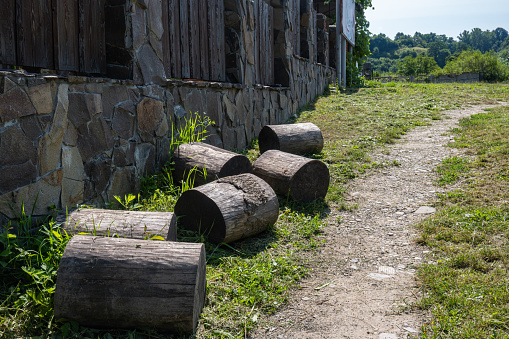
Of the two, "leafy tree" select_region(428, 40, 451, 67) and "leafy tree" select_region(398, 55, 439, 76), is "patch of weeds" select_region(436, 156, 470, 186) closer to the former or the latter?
"leafy tree" select_region(398, 55, 439, 76)

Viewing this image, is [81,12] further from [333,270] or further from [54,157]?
[333,270]

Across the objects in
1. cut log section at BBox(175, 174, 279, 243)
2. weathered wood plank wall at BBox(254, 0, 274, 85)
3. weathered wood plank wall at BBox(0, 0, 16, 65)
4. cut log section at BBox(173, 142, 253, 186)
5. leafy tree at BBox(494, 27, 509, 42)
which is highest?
leafy tree at BBox(494, 27, 509, 42)

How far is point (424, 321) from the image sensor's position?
261 cm

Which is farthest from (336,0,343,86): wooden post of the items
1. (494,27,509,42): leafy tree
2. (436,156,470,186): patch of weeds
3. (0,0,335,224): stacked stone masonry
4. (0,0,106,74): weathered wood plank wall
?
(494,27,509,42): leafy tree

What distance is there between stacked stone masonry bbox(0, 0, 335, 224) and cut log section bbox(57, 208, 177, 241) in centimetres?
29

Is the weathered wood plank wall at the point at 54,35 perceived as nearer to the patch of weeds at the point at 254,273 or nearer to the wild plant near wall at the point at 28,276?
the wild plant near wall at the point at 28,276

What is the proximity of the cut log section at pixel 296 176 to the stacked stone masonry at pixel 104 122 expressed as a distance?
3.94 ft

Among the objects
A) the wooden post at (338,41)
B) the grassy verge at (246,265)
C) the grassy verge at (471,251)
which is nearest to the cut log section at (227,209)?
the grassy verge at (246,265)

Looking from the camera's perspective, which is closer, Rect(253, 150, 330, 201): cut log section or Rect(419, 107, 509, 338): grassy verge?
Rect(419, 107, 509, 338): grassy verge

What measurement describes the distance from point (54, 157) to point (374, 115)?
24.6ft

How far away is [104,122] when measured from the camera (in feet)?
13.1

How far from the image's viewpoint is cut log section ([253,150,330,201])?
4.76 meters

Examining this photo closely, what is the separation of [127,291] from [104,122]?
79.3 inches

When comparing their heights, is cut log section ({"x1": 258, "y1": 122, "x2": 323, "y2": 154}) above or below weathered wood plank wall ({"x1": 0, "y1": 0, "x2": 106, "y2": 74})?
below
